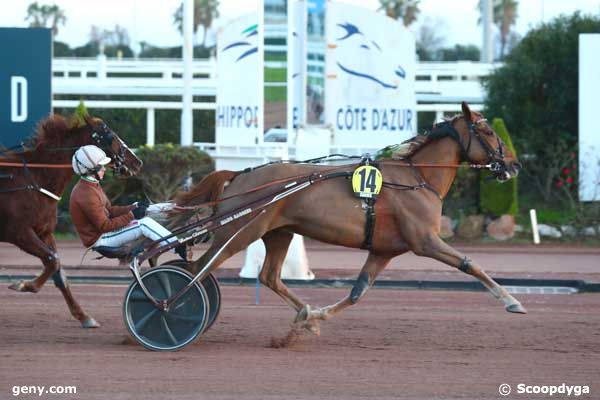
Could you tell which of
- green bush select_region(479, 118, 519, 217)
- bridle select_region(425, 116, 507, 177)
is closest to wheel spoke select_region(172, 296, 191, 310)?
bridle select_region(425, 116, 507, 177)

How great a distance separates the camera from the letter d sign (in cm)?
1214

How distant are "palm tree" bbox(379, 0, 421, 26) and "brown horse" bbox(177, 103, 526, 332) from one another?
55.7 metres

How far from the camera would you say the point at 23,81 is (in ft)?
40.0

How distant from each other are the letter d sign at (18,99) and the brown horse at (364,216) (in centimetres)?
458

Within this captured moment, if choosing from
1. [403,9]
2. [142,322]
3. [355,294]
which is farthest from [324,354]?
[403,9]

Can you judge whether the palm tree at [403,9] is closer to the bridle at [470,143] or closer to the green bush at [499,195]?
the green bush at [499,195]

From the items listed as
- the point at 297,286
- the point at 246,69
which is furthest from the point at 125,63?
the point at 297,286

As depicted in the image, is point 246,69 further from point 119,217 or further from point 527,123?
point 119,217

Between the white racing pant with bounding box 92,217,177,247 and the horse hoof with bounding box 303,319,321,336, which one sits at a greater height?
the white racing pant with bounding box 92,217,177,247

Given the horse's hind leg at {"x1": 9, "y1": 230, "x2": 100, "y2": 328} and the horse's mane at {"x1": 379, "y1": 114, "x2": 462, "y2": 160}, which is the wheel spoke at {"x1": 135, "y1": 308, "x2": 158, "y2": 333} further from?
the horse's mane at {"x1": 379, "y1": 114, "x2": 462, "y2": 160}

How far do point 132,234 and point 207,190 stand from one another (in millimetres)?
864

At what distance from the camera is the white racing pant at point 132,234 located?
8.08 metres

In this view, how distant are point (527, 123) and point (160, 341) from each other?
13.9 metres

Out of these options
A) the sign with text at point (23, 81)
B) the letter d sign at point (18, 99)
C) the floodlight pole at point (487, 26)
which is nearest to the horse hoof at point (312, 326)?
the sign with text at point (23, 81)
